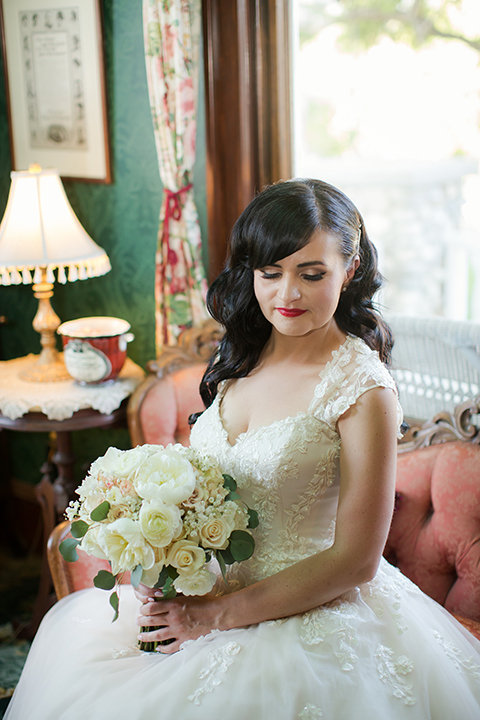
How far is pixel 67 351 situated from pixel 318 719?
62.7 inches

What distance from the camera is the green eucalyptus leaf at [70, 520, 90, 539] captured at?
1.37 m

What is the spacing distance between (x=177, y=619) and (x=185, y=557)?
0.21 metres

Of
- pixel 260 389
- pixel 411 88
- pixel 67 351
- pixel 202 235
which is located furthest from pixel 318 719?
pixel 411 88

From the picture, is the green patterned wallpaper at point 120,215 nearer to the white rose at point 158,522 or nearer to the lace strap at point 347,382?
the lace strap at point 347,382

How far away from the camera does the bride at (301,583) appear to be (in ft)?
4.10

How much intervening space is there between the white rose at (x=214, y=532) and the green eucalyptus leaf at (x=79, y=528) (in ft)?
0.80

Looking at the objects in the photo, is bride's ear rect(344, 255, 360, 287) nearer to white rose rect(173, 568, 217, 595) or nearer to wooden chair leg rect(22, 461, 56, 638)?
white rose rect(173, 568, 217, 595)

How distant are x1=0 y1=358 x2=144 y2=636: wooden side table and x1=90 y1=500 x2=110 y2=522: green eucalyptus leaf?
1068 millimetres

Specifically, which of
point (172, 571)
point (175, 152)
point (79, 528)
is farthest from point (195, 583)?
point (175, 152)

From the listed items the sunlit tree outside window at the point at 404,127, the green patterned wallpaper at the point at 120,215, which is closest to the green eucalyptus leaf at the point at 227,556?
the green patterned wallpaper at the point at 120,215

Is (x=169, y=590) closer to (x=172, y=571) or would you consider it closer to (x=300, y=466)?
(x=172, y=571)

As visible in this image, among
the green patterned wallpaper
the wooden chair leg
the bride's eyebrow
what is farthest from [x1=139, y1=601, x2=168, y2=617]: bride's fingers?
the green patterned wallpaper

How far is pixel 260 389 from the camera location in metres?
1.65

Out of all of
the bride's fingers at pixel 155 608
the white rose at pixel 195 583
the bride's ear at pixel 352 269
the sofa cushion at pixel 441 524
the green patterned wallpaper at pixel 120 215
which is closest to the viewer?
the white rose at pixel 195 583
